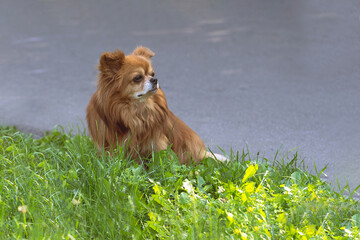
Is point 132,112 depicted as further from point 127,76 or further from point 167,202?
point 167,202

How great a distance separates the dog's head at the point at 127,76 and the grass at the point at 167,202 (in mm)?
416

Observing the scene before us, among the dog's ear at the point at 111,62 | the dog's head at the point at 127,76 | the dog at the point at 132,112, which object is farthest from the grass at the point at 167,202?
the dog's ear at the point at 111,62

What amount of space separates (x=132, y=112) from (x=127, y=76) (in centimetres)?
26

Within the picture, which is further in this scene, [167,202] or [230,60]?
[230,60]

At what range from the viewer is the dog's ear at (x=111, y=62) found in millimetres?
3762

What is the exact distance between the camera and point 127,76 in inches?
150

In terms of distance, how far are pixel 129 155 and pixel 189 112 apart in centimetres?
210

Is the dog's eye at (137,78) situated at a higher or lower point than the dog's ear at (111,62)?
lower

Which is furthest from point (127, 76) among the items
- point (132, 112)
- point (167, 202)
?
point (167, 202)

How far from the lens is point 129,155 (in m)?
4.03

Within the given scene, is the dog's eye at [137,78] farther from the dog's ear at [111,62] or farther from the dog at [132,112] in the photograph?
the dog's ear at [111,62]

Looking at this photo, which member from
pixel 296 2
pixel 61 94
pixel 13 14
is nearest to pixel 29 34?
pixel 13 14

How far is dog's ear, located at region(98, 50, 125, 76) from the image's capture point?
3762mm

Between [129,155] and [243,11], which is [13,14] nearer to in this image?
[243,11]
